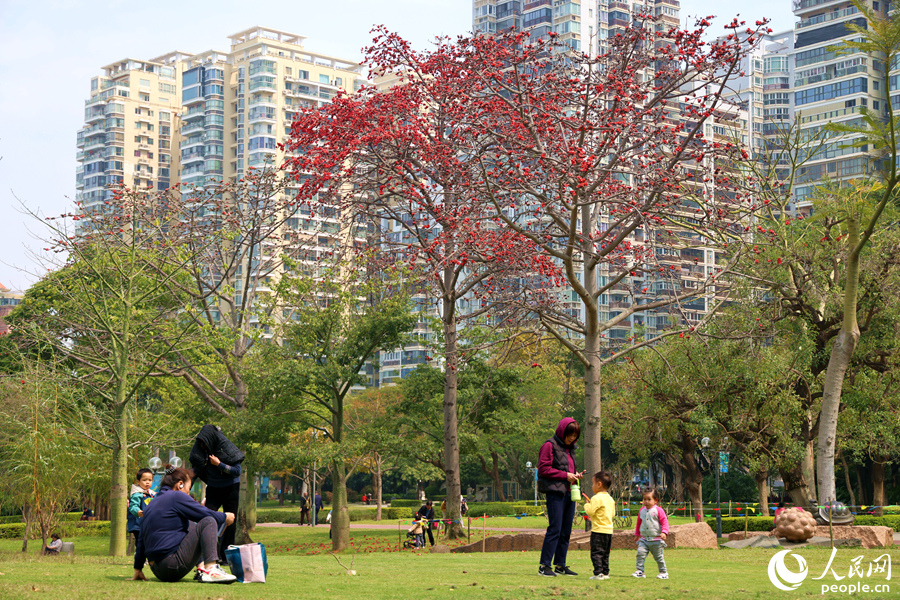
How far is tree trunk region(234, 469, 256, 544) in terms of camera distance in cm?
2865

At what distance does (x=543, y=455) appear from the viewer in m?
10.2

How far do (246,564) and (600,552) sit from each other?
3819 millimetres

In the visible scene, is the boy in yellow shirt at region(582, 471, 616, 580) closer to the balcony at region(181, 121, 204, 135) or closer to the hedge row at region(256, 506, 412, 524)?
the hedge row at region(256, 506, 412, 524)

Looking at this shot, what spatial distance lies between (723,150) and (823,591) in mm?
Answer: 12163

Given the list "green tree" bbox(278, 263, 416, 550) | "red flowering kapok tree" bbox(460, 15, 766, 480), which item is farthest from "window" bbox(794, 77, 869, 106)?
"green tree" bbox(278, 263, 416, 550)

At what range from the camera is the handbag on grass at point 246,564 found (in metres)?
9.23

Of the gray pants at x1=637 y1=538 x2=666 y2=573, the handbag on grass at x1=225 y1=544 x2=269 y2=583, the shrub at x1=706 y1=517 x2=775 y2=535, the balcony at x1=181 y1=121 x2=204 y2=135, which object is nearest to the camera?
the handbag on grass at x1=225 y1=544 x2=269 y2=583

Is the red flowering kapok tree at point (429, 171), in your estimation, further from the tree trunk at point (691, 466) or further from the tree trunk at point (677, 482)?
the tree trunk at point (677, 482)

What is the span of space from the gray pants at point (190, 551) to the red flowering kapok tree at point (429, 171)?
40.3 ft

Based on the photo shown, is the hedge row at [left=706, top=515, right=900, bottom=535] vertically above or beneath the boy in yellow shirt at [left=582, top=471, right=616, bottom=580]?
beneath

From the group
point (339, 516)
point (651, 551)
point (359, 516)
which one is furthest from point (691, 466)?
point (651, 551)

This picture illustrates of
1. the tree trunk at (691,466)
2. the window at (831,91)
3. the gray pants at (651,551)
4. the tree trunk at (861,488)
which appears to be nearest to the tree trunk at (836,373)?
the gray pants at (651,551)

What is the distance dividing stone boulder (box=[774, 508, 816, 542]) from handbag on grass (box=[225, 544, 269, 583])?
1266 cm

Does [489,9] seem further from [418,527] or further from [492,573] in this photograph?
[492,573]
